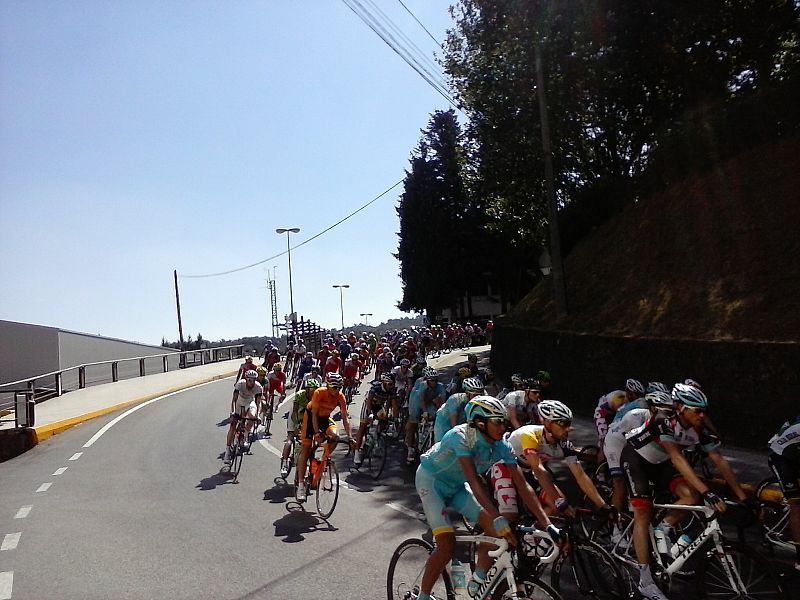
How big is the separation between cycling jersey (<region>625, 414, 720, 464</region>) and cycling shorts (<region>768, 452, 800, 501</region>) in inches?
21.7

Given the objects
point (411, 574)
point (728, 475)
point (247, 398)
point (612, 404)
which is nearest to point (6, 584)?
point (411, 574)

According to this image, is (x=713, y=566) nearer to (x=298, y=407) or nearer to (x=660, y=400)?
(x=660, y=400)

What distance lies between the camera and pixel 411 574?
15.5ft

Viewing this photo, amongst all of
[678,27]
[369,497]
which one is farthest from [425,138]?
[369,497]

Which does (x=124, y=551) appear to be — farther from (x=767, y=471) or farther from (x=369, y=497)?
(x=767, y=471)

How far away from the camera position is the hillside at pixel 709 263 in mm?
12836

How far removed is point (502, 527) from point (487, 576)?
43 centimetres

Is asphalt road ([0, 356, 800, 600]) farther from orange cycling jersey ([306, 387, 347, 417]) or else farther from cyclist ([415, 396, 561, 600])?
cyclist ([415, 396, 561, 600])

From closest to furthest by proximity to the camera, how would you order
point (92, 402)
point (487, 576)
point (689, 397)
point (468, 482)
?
point (487, 576) < point (468, 482) < point (689, 397) < point (92, 402)

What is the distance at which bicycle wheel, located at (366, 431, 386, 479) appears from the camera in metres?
10.9

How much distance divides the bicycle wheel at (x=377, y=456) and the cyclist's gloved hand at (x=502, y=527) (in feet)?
22.4

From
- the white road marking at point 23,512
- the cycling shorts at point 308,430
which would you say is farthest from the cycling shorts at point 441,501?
the white road marking at point 23,512

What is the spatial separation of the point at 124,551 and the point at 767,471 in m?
8.22

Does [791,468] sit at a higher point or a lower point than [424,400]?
lower
